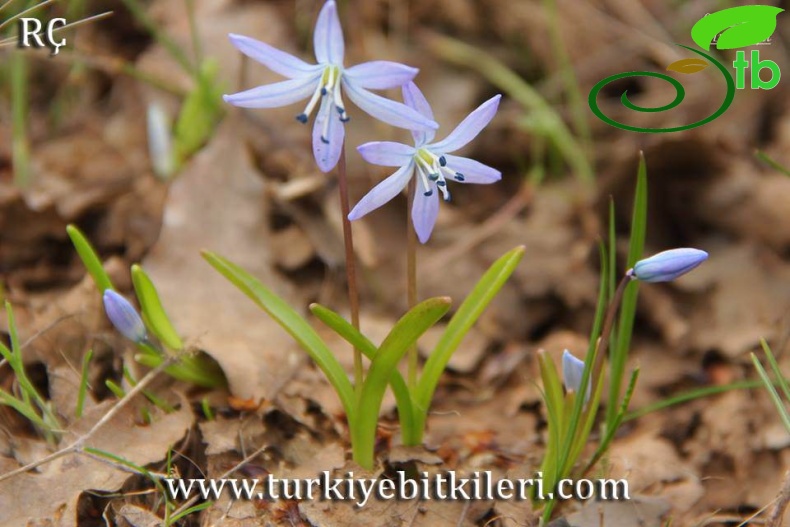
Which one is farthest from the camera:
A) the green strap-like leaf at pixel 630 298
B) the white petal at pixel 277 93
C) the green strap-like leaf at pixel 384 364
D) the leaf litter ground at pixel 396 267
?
the leaf litter ground at pixel 396 267

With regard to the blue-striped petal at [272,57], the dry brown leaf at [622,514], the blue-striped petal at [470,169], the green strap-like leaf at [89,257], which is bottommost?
the dry brown leaf at [622,514]

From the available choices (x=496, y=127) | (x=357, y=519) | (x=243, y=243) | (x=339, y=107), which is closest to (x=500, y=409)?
(x=357, y=519)

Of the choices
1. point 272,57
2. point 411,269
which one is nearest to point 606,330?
point 411,269

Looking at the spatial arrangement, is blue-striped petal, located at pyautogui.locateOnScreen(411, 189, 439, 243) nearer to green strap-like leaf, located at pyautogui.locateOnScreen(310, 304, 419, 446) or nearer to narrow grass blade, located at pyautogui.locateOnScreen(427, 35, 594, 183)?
green strap-like leaf, located at pyautogui.locateOnScreen(310, 304, 419, 446)

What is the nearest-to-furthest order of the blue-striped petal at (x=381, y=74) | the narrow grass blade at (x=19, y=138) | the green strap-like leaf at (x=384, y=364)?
the blue-striped petal at (x=381, y=74), the green strap-like leaf at (x=384, y=364), the narrow grass blade at (x=19, y=138)

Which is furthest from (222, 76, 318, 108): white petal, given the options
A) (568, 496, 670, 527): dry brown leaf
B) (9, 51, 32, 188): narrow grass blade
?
(9, 51, 32, 188): narrow grass blade

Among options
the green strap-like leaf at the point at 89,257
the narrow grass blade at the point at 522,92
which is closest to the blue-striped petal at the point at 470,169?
the green strap-like leaf at the point at 89,257

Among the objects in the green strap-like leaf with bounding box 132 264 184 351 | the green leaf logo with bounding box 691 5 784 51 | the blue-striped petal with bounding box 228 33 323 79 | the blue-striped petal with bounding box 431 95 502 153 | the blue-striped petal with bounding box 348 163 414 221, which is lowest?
the green strap-like leaf with bounding box 132 264 184 351

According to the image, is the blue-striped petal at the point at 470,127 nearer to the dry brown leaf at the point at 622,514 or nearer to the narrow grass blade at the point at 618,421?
the narrow grass blade at the point at 618,421
